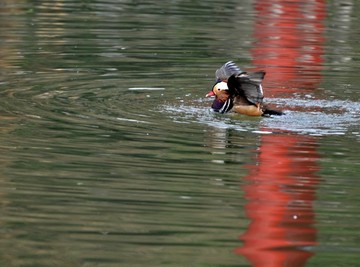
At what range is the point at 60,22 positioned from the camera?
714 inches

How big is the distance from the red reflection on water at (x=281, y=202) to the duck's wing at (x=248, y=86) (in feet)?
2.08

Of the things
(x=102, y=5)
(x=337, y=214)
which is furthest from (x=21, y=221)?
(x=102, y=5)

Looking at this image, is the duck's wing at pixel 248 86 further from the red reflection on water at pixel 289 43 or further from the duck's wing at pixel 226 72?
the red reflection on water at pixel 289 43

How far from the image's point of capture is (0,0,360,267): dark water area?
713 centimetres

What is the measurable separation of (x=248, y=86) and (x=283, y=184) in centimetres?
214

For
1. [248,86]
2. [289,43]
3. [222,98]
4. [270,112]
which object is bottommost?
[289,43]

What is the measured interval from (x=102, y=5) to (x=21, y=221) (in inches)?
518

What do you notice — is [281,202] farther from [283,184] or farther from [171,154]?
[171,154]

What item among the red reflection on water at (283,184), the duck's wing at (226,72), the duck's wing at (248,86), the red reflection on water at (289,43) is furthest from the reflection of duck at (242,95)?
the red reflection on water at (289,43)

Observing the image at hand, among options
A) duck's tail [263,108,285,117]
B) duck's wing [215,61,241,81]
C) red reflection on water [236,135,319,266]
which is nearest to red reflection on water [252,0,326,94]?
duck's wing [215,61,241,81]

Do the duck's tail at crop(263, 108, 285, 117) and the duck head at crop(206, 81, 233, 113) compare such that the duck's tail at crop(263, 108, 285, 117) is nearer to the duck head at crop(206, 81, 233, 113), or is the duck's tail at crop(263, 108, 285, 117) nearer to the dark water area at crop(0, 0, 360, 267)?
the dark water area at crop(0, 0, 360, 267)

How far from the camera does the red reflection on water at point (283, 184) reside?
7094 millimetres

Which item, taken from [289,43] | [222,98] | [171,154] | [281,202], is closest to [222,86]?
[222,98]

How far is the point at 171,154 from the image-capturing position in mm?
9305
